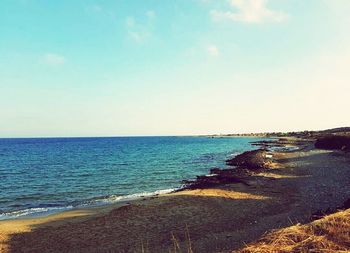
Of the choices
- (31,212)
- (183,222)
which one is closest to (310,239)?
(183,222)

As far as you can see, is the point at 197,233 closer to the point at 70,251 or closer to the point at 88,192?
the point at 70,251

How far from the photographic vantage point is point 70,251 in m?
14.4

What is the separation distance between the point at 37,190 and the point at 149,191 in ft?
39.9

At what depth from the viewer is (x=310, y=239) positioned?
20.2 feet

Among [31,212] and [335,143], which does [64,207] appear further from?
[335,143]

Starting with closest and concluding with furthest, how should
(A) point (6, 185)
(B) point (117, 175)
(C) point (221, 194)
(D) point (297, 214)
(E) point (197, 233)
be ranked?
(E) point (197, 233) < (D) point (297, 214) < (C) point (221, 194) < (A) point (6, 185) < (B) point (117, 175)

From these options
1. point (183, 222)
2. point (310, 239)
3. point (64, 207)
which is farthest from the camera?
point (64, 207)

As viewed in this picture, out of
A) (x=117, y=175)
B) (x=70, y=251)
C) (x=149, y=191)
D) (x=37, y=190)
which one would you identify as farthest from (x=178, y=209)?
(x=117, y=175)

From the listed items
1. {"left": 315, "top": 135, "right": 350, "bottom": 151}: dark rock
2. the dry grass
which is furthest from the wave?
{"left": 315, "top": 135, "right": 350, "bottom": 151}: dark rock

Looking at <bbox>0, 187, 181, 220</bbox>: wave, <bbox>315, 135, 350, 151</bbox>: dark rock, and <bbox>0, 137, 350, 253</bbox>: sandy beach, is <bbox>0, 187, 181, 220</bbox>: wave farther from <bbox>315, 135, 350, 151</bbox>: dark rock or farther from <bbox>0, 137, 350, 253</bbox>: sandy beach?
<bbox>315, 135, 350, 151</bbox>: dark rock

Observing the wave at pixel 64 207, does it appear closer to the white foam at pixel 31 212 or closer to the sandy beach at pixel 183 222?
the white foam at pixel 31 212

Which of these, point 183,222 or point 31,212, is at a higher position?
point 183,222

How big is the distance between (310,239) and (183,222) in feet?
38.9

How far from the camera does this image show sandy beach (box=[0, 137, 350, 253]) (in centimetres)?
1450
